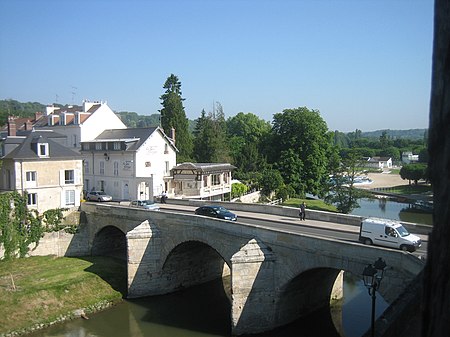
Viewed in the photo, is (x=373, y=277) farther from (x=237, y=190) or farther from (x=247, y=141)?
(x=247, y=141)

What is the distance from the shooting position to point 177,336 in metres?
24.6

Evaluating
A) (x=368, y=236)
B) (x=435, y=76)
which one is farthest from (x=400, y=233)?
(x=435, y=76)

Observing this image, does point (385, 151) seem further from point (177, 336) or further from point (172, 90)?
point (177, 336)

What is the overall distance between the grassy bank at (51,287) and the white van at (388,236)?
1748 centimetres

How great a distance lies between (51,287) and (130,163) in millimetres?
18276

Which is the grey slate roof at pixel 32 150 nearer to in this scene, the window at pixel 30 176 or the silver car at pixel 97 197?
the window at pixel 30 176

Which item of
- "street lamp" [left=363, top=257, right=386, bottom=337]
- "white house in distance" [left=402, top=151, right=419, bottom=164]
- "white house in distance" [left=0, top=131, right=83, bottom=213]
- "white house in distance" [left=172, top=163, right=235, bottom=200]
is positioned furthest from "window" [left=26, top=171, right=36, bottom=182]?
"white house in distance" [left=402, top=151, right=419, bottom=164]

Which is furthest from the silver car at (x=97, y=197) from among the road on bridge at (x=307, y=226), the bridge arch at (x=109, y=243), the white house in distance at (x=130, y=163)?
the road on bridge at (x=307, y=226)

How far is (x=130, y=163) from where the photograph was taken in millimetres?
45250

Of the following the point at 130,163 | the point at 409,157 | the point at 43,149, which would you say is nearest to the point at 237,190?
the point at 130,163

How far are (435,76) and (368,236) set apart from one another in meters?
20.1

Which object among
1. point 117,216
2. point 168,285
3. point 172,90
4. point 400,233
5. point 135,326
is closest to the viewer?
point 400,233

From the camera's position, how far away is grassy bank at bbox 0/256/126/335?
2652cm

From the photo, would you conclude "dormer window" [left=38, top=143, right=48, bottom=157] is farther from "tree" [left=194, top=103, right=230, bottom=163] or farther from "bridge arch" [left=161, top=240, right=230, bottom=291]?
"tree" [left=194, top=103, right=230, bottom=163]
